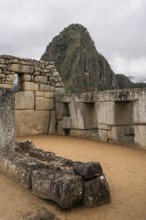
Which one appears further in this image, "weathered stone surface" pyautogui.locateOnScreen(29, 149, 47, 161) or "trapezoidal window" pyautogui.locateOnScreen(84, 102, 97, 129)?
"trapezoidal window" pyautogui.locateOnScreen(84, 102, 97, 129)

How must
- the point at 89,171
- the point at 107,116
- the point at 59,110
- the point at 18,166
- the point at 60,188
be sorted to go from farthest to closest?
the point at 59,110
the point at 107,116
the point at 18,166
the point at 89,171
the point at 60,188

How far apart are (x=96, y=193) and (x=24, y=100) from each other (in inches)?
302

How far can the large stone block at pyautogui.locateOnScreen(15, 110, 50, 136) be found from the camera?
1078 cm

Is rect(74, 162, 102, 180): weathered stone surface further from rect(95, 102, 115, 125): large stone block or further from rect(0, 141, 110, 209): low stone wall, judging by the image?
rect(95, 102, 115, 125): large stone block

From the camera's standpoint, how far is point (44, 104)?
11414 mm

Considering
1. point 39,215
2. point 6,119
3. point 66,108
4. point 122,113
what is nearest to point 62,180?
point 39,215

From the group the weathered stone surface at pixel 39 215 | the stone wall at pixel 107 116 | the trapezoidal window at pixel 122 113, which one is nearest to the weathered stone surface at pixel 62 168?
the weathered stone surface at pixel 39 215

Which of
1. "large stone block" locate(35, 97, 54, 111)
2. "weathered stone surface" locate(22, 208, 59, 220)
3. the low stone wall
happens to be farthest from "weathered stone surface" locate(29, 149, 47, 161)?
"large stone block" locate(35, 97, 54, 111)

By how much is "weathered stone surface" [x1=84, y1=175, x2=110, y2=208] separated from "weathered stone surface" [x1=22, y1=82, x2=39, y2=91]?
770 cm

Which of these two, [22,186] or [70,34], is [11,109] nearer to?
[22,186]

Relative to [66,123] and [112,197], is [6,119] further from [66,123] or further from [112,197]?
[66,123]

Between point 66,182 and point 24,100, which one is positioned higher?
point 24,100

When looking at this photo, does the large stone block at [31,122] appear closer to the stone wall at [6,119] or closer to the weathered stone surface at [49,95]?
the weathered stone surface at [49,95]

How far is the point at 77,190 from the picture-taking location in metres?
3.64
